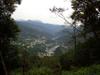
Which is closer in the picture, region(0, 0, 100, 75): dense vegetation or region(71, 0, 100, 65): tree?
region(0, 0, 100, 75): dense vegetation

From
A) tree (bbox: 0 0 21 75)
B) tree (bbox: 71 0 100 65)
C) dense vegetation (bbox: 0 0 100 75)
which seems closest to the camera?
dense vegetation (bbox: 0 0 100 75)

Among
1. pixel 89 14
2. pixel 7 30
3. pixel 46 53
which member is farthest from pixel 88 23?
pixel 7 30

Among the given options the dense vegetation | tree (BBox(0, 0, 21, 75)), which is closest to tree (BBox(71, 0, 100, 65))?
the dense vegetation

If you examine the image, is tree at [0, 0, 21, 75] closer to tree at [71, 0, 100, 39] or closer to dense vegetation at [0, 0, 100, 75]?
dense vegetation at [0, 0, 100, 75]

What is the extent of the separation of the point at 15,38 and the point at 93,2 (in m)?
10.5

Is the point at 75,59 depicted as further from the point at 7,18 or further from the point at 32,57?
the point at 7,18

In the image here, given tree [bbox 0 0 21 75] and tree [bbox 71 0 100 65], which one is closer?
tree [bbox 0 0 21 75]

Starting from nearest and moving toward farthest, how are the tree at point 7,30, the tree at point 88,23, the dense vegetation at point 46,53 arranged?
1. the dense vegetation at point 46,53
2. the tree at point 7,30
3. the tree at point 88,23

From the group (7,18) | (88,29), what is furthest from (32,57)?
(88,29)

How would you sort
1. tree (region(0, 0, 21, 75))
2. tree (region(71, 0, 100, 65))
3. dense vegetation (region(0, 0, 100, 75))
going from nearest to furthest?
1. dense vegetation (region(0, 0, 100, 75))
2. tree (region(0, 0, 21, 75))
3. tree (region(71, 0, 100, 65))

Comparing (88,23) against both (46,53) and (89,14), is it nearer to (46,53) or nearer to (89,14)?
(89,14)

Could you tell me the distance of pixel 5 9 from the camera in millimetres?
26109

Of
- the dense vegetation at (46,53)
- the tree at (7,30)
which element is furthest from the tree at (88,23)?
the tree at (7,30)

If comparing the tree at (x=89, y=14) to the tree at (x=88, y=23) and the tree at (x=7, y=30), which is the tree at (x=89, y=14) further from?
the tree at (x=7, y=30)
